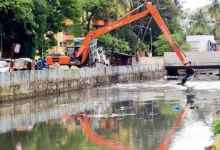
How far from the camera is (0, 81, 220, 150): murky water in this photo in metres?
21.3

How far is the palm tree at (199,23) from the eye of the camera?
12625 centimetres

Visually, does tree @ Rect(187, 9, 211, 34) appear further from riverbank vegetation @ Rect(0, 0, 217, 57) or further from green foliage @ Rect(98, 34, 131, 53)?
green foliage @ Rect(98, 34, 131, 53)

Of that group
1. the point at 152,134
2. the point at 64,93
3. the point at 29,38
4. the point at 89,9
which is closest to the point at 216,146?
the point at 152,134

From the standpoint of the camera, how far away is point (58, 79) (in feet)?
159

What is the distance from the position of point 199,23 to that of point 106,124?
4141 inches

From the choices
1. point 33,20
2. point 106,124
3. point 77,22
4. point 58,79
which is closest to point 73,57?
point 33,20

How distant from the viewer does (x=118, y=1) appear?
84.2 meters

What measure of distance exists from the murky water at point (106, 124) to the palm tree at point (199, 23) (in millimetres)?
87527

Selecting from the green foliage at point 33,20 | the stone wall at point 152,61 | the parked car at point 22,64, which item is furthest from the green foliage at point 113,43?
the parked car at point 22,64

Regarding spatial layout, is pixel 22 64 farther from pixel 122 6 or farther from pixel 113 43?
pixel 122 6

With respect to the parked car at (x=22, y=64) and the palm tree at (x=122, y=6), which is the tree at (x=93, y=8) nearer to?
the palm tree at (x=122, y=6)

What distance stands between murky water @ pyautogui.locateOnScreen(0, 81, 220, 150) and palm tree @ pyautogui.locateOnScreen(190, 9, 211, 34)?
287 feet

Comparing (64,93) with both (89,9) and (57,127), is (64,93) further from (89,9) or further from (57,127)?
(89,9)

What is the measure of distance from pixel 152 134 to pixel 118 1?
205ft
